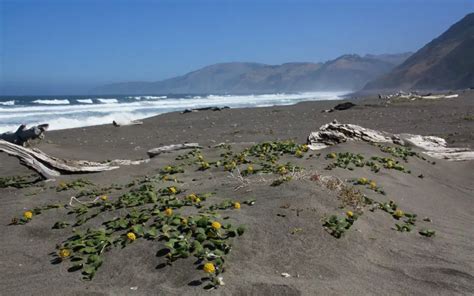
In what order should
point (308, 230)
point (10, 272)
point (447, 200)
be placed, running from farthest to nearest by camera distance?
point (447, 200) → point (308, 230) → point (10, 272)

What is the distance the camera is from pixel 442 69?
93562mm

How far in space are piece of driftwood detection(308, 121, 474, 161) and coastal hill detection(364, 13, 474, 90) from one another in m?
72.3

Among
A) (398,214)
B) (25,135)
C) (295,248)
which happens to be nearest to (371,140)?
(398,214)

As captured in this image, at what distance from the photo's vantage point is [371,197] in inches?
255

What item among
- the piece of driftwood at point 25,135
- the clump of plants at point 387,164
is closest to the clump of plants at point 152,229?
the clump of plants at point 387,164

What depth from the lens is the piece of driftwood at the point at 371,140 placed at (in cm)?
1061

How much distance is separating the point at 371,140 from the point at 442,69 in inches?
3645

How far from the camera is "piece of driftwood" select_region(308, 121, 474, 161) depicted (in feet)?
34.8

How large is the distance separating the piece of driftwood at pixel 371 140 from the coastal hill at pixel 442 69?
7235cm

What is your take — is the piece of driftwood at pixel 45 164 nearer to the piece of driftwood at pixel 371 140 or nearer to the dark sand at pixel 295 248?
the dark sand at pixel 295 248

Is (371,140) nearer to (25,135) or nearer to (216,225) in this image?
(216,225)

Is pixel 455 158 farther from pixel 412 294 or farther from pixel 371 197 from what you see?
pixel 412 294

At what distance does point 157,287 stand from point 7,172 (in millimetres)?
9369

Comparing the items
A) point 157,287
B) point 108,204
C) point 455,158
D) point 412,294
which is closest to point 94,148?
point 108,204
